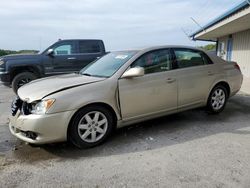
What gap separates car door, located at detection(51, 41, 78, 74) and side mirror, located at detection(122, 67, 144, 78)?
5785mm

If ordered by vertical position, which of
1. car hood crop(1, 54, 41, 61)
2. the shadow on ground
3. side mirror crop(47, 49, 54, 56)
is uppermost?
side mirror crop(47, 49, 54, 56)

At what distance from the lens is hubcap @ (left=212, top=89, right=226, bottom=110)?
5.73m

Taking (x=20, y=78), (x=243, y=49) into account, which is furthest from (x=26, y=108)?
(x=243, y=49)

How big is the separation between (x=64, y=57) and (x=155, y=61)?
563 cm

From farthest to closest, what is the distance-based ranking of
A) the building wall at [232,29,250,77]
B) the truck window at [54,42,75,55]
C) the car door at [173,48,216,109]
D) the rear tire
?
the building wall at [232,29,250,77]
the truck window at [54,42,75,55]
the rear tire
the car door at [173,48,216,109]

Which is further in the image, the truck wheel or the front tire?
the truck wheel

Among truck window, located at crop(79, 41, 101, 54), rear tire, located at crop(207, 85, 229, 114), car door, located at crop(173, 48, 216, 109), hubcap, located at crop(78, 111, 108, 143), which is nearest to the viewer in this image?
hubcap, located at crop(78, 111, 108, 143)

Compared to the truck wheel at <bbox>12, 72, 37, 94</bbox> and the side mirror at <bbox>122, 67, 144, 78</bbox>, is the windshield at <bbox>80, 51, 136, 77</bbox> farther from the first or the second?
the truck wheel at <bbox>12, 72, 37, 94</bbox>

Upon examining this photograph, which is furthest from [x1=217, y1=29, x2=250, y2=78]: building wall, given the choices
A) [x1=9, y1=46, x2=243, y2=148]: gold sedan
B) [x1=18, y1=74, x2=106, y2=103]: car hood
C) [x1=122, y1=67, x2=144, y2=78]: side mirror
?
[x1=18, y1=74, x2=106, y2=103]: car hood

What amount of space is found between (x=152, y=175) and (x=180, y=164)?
48 centimetres

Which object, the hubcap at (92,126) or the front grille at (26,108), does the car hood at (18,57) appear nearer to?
the front grille at (26,108)

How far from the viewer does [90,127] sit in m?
4.13

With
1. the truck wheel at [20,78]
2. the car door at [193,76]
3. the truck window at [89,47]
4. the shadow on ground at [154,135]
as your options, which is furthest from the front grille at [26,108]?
the truck window at [89,47]

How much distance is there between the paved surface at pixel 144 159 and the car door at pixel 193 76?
1.65 feet
